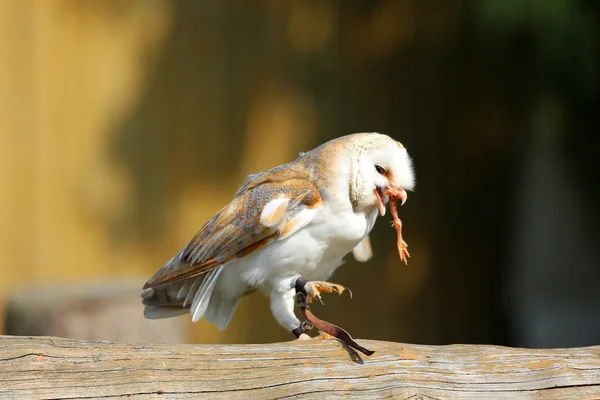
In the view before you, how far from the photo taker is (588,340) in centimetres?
450

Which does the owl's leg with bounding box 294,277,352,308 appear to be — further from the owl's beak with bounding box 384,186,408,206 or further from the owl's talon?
the owl's beak with bounding box 384,186,408,206

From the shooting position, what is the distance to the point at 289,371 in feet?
5.67

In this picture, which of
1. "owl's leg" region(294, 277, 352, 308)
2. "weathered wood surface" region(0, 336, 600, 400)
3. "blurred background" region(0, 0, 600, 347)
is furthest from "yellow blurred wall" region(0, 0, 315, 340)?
"weathered wood surface" region(0, 336, 600, 400)

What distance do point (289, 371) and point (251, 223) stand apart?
56 cm

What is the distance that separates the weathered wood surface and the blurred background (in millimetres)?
1803

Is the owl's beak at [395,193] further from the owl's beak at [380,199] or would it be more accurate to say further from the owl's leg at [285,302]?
the owl's leg at [285,302]

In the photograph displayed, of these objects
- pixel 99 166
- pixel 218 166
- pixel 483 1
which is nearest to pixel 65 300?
pixel 99 166

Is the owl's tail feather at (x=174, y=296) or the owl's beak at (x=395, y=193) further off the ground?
the owl's beak at (x=395, y=193)

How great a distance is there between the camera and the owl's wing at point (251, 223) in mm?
2186

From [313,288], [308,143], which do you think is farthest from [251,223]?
[308,143]

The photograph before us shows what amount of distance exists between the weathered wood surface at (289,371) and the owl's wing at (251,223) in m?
0.43

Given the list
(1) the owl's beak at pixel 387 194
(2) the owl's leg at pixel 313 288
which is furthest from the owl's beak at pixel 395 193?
(2) the owl's leg at pixel 313 288

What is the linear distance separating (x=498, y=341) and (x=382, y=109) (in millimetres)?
1377

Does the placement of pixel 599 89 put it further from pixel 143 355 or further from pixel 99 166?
pixel 143 355
